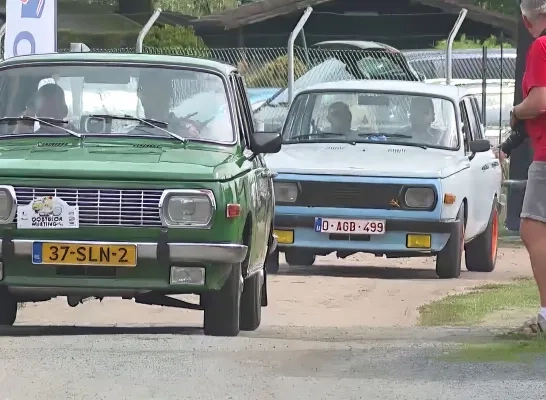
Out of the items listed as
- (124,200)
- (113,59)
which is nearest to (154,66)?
(113,59)

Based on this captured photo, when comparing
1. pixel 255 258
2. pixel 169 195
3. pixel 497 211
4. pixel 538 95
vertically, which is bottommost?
pixel 497 211

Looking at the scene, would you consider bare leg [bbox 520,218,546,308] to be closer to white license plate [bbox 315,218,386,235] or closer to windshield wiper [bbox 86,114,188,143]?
windshield wiper [bbox 86,114,188,143]

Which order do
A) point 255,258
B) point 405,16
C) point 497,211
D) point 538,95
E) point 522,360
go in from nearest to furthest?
point 522,360
point 538,95
point 255,258
point 497,211
point 405,16

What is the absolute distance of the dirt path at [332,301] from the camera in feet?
37.7

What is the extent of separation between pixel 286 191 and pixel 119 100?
158 inches

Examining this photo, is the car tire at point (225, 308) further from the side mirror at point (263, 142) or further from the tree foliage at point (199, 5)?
the tree foliage at point (199, 5)

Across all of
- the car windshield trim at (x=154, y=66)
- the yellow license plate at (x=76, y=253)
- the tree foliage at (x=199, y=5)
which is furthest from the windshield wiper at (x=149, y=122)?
the tree foliage at (x=199, y=5)

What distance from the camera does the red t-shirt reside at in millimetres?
8594

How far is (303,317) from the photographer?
464 inches

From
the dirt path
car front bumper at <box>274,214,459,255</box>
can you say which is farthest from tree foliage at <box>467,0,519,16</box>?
car front bumper at <box>274,214,459,255</box>

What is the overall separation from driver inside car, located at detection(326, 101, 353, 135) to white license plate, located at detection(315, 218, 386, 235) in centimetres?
126

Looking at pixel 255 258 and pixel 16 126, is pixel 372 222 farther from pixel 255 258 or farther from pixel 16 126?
pixel 16 126

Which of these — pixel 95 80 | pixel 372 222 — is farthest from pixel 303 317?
pixel 95 80

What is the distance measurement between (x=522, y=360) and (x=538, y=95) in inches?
61.3
